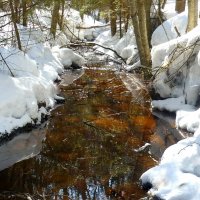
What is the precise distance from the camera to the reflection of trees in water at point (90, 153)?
592 cm

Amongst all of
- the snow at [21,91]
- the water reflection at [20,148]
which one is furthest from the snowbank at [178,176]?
the snow at [21,91]

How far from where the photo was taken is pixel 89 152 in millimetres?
7371

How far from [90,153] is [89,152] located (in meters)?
0.06

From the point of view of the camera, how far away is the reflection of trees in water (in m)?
5.92

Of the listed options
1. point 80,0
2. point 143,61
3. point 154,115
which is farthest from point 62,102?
point 80,0

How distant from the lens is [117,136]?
8.27 m

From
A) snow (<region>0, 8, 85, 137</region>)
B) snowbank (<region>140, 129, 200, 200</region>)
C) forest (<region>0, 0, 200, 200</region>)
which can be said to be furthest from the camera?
snow (<region>0, 8, 85, 137</region>)

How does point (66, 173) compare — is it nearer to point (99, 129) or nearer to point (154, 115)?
point (99, 129)

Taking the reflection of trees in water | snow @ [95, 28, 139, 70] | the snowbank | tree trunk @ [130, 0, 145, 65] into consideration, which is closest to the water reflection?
the reflection of trees in water

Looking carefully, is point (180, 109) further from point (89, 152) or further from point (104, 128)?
point (89, 152)

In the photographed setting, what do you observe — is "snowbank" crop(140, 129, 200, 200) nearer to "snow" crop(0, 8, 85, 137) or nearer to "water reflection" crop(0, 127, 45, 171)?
"water reflection" crop(0, 127, 45, 171)

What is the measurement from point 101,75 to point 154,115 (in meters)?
5.55

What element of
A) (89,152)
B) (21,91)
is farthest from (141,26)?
(89,152)

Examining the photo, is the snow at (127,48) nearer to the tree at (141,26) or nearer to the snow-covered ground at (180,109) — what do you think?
the tree at (141,26)
